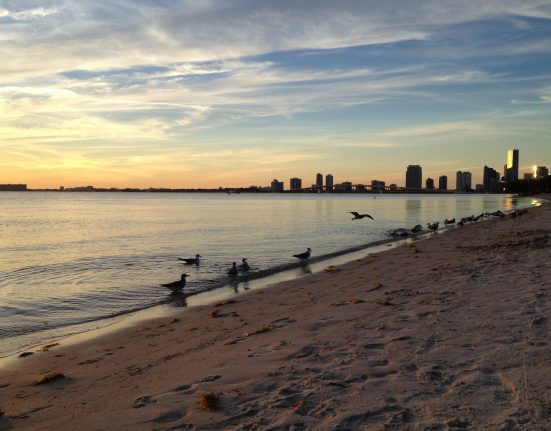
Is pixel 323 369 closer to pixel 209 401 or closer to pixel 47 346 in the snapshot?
pixel 209 401

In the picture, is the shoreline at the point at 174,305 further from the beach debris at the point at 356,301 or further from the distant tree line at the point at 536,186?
the distant tree line at the point at 536,186

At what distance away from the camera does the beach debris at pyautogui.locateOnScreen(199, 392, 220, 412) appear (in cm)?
497

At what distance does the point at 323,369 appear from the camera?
19.4 feet

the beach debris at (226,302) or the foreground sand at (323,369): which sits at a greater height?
the foreground sand at (323,369)

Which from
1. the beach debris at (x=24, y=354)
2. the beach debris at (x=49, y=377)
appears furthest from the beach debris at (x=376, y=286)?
the beach debris at (x=24, y=354)

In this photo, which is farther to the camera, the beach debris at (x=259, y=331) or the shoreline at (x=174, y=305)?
the shoreline at (x=174, y=305)

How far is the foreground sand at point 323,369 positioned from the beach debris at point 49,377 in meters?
0.09

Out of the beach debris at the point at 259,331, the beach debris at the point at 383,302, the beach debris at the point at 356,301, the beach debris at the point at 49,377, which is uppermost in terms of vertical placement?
the beach debris at the point at 383,302

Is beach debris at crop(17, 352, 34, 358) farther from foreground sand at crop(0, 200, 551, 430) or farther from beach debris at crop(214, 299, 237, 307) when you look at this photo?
beach debris at crop(214, 299, 237, 307)

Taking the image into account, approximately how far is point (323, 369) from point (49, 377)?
13.1 ft

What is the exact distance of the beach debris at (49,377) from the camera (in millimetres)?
6758

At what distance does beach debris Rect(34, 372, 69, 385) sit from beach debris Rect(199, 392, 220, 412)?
2.89 m

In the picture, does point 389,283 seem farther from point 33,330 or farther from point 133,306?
point 33,330

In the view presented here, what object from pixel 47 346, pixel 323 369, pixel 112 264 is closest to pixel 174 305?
pixel 47 346
